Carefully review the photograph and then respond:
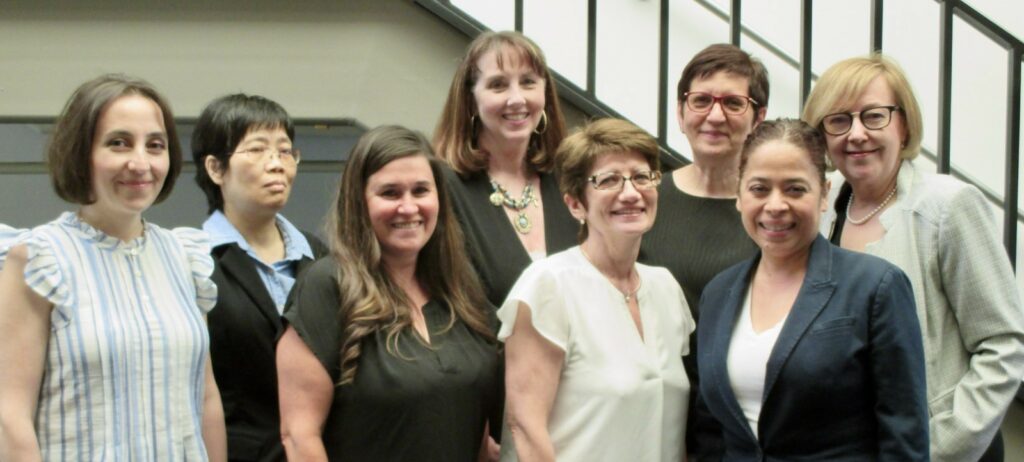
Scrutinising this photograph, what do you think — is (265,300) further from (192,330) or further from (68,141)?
(68,141)

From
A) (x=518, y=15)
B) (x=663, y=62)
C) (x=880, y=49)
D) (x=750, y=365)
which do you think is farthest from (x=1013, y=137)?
(x=750, y=365)

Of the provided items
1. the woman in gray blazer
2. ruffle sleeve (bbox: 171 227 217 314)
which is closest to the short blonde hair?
the woman in gray blazer

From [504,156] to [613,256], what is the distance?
554 mm

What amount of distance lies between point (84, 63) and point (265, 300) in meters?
1.57

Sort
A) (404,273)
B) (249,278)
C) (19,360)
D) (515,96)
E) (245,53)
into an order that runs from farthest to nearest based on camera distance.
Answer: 1. (245,53)
2. (515,96)
3. (249,278)
4. (404,273)
5. (19,360)

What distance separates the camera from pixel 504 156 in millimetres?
2961

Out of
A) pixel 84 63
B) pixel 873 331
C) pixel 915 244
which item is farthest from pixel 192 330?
pixel 84 63

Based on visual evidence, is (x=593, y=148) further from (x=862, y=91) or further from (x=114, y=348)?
(x=114, y=348)

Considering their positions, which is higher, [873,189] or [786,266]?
[873,189]

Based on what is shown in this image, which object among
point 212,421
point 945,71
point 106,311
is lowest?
point 212,421

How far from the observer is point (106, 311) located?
2.19 m

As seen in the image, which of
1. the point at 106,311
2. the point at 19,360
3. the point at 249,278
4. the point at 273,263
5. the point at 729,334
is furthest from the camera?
the point at 273,263

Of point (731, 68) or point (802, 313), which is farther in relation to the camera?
point (731, 68)

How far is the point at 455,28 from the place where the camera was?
3.92m
